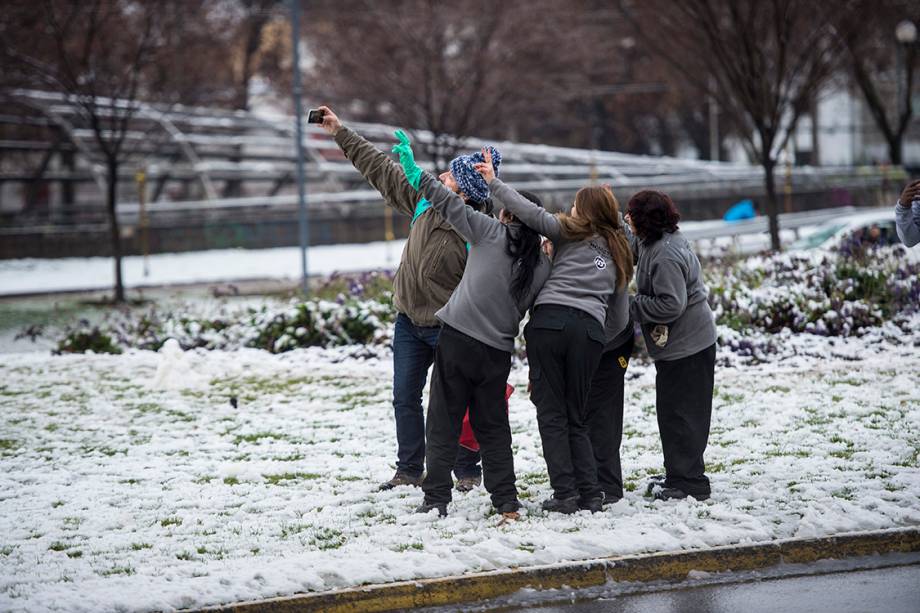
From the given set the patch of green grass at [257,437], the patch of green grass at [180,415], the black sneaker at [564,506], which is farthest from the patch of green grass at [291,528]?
the patch of green grass at [180,415]

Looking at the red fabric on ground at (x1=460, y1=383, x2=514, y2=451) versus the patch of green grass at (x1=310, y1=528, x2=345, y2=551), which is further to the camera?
the red fabric on ground at (x1=460, y1=383, x2=514, y2=451)

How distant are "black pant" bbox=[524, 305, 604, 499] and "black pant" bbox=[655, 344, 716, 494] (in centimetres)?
54

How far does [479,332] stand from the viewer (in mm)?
6480

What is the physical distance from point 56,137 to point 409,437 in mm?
29832

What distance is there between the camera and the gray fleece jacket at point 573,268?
645cm

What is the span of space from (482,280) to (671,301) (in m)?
1.03

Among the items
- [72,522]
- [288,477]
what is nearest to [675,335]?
[288,477]

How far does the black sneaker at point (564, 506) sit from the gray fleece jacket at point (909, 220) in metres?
2.89

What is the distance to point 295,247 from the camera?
3334 cm

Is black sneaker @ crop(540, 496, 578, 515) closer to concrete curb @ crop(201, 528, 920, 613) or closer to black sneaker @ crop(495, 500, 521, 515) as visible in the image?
black sneaker @ crop(495, 500, 521, 515)

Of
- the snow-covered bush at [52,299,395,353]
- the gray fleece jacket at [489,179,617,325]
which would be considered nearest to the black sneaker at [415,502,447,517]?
the gray fleece jacket at [489,179,617,325]

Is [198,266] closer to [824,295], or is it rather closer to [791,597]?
[824,295]

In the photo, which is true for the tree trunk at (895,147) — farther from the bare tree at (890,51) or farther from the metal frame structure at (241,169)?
the metal frame structure at (241,169)

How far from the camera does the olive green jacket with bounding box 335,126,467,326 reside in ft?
22.8
